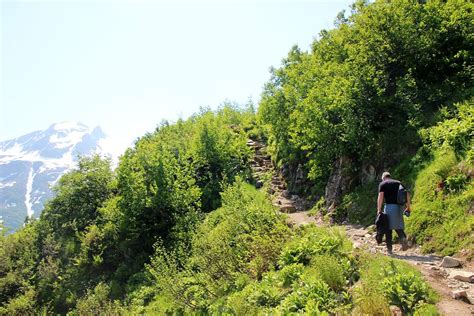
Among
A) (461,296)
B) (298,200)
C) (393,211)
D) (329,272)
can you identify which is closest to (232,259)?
(329,272)

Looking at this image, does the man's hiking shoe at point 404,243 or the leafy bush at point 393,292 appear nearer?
the leafy bush at point 393,292

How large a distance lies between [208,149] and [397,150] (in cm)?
1515

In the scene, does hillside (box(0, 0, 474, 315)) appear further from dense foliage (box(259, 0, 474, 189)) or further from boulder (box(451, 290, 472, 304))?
boulder (box(451, 290, 472, 304))

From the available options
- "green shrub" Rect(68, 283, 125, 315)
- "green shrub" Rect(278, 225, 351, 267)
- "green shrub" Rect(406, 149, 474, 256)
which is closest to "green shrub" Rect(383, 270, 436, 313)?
"green shrub" Rect(278, 225, 351, 267)

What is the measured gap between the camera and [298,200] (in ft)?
70.4

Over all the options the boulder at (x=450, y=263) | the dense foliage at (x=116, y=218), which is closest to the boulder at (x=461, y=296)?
the boulder at (x=450, y=263)

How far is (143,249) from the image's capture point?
22344 millimetres

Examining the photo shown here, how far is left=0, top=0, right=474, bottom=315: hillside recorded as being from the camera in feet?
28.4

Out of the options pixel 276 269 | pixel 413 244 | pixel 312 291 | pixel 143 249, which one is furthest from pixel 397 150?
pixel 143 249

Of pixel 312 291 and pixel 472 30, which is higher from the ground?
pixel 472 30

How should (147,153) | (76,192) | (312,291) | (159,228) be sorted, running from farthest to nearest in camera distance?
(76,192) → (147,153) → (159,228) → (312,291)

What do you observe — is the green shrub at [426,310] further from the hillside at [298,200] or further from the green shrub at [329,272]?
the green shrub at [329,272]

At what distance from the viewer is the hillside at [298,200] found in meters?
8.66

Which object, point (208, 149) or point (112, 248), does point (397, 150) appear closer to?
point (208, 149)
